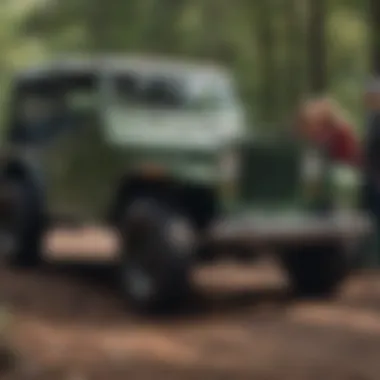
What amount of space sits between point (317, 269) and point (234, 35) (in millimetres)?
6680

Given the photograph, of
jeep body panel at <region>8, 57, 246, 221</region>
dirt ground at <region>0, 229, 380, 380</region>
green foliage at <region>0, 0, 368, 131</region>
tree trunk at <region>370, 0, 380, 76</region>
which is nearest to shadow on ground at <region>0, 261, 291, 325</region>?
dirt ground at <region>0, 229, 380, 380</region>

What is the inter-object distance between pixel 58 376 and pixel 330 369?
138cm

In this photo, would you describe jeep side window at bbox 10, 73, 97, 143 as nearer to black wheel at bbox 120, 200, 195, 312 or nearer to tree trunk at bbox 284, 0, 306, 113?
black wheel at bbox 120, 200, 195, 312

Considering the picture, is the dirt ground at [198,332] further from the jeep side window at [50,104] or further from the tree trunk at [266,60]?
the tree trunk at [266,60]

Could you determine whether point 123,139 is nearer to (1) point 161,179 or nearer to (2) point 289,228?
(1) point 161,179

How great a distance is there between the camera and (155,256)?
23.7 feet

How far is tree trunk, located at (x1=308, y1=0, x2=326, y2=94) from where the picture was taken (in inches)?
510

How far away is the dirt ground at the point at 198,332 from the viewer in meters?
5.65

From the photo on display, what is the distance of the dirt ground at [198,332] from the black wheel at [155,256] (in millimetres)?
150

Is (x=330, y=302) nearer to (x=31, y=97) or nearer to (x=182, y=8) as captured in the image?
(x=31, y=97)

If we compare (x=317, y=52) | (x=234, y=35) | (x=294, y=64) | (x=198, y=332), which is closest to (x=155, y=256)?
(x=198, y=332)

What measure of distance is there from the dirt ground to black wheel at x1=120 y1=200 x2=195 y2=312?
0.15m

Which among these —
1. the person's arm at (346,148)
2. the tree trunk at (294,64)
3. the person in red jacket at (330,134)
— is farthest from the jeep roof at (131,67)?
the tree trunk at (294,64)

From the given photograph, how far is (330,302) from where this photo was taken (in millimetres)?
8023
